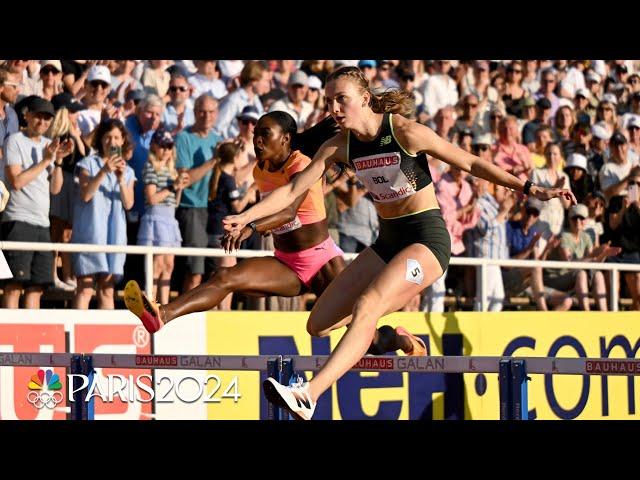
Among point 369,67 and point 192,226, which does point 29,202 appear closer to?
point 192,226

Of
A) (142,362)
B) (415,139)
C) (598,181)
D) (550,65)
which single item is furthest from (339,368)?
(550,65)

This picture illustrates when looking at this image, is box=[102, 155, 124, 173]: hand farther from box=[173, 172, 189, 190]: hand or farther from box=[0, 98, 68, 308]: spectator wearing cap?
box=[173, 172, 189, 190]: hand

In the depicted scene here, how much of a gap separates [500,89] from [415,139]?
9021 millimetres

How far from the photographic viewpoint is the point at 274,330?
12.6 meters

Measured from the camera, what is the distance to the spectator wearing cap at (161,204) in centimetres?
1235

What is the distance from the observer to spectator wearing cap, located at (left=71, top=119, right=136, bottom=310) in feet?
39.2

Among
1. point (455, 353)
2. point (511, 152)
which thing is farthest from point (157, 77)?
point (511, 152)

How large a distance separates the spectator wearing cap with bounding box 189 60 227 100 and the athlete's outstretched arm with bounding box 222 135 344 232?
5.49 metres

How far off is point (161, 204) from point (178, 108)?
5.12 ft

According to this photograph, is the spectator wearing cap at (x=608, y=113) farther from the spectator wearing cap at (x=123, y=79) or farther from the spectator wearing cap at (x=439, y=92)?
the spectator wearing cap at (x=123, y=79)

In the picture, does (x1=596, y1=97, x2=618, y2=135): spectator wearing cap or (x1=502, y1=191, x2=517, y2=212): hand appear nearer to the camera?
(x1=502, y1=191, x2=517, y2=212): hand

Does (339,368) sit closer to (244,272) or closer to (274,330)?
(244,272)

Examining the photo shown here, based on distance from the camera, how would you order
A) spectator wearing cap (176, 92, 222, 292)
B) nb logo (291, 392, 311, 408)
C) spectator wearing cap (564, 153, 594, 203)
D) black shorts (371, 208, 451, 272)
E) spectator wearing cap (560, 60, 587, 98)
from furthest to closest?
spectator wearing cap (560, 60, 587, 98) < spectator wearing cap (564, 153, 594, 203) < spectator wearing cap (176, 92, 222, 292) < black shorts (371, 208, 451, 272) < nb logo (291, 392, 311, 408)

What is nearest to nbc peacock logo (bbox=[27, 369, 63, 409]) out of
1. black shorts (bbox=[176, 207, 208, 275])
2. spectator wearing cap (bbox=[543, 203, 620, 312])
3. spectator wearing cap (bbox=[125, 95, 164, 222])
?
spectator wearing cap (bbox=[125, 95, 164, 222])
